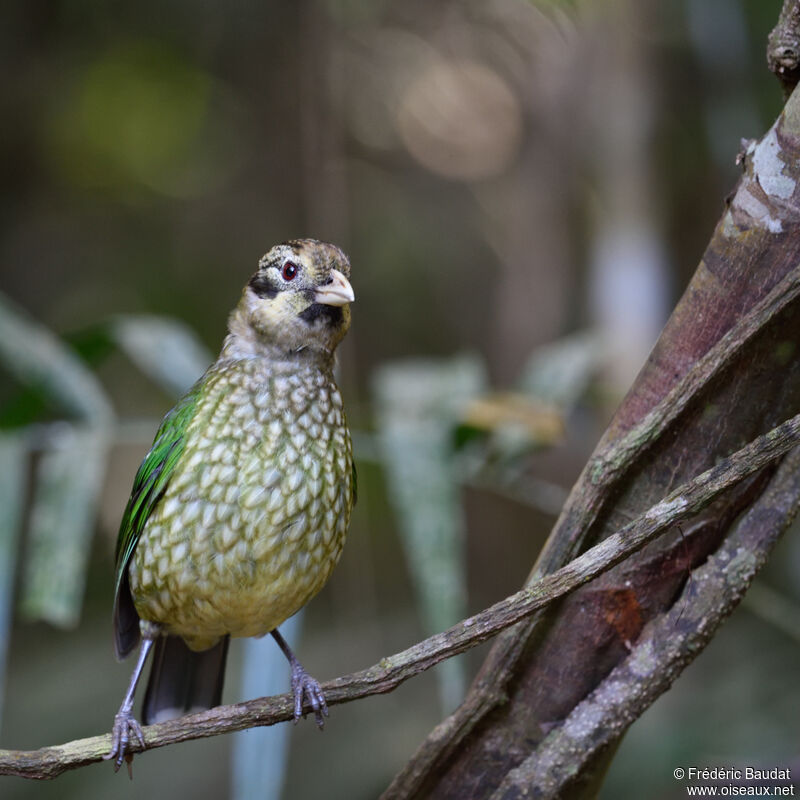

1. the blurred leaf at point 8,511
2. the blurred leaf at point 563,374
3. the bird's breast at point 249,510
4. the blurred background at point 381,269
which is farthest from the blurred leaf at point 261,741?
the blurred leaf at point 563,374

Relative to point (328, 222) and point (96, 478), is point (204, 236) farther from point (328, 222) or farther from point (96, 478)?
point (96, 478)

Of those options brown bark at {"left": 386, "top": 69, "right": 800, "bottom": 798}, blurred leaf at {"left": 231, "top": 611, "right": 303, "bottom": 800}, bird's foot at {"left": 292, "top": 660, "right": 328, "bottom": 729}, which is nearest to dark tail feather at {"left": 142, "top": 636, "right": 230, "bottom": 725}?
blurred leaf at {"left": 231, "top": 611, "right": 303, "bottom": 800}

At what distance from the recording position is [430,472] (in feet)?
8.75

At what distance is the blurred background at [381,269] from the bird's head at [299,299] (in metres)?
0.47

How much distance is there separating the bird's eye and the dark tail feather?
979 mm

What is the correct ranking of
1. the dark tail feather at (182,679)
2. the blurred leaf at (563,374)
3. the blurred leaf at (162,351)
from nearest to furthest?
the dark tail feather at (182,679), the blurred leaf at (162,351), the blurred leaf at (563,374)

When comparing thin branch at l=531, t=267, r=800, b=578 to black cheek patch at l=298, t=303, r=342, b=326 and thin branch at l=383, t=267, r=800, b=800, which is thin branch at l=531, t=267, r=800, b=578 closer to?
thin branch at l=383, t=267, r=800, b=800

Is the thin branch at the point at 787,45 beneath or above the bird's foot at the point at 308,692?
above

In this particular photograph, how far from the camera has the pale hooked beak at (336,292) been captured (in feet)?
7.50

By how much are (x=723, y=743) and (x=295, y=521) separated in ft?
6.41

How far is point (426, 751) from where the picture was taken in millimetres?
1858

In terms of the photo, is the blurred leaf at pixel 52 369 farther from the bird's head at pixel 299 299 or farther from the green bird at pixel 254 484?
the bird's head at pixel 299 299

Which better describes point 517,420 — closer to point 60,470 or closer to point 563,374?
point 563,374

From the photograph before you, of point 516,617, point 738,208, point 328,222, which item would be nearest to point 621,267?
point 328,222
